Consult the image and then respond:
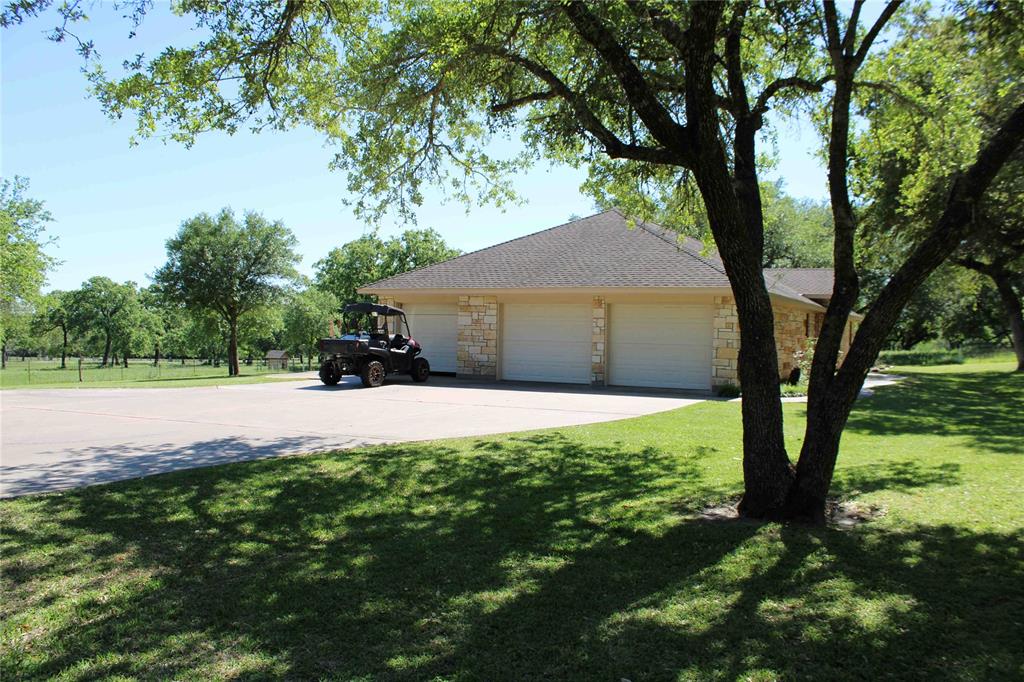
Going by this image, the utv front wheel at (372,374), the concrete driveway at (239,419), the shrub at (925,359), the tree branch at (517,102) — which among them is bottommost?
the concrete driveway at (239,419)

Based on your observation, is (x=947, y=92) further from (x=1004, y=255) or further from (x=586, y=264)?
(x=1004, y=255)

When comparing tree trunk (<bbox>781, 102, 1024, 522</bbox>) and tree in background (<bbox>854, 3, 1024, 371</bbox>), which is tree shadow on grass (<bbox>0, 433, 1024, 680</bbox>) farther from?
tree in background (<bbox>854, 3, 1024, 371</bbox>)

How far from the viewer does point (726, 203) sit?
5.26m

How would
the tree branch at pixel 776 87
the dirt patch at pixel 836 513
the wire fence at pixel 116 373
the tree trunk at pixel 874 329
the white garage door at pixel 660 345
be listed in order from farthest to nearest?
the wire fence at pixel 116 373
the white garage door at pixel 660 345
the tree branch at pixel 776 87
the dirt patch at pixel 836 513
the tree trunk at pixel 874 329

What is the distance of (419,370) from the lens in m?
18.3

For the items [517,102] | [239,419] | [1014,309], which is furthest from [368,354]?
[1014,309]

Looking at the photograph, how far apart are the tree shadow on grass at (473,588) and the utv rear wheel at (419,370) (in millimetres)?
12053

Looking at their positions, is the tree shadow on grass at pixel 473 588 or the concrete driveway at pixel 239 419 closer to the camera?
the tree shadow on grass at pixel 473 588

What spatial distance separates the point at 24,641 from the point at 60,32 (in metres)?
5.39

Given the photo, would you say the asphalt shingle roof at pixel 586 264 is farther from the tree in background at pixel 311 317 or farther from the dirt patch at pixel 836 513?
the tree in background at pixel 311 317

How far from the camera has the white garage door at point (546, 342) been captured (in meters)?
18.8

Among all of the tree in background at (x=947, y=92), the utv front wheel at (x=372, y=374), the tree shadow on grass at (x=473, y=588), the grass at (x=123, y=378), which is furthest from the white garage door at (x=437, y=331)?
the tree shadow on grass at (x=473, y=588)

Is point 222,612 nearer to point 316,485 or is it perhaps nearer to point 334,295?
point 316,485

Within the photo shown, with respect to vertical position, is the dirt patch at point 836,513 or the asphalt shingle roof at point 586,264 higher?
the asphalt shingle roof at point 586,264
